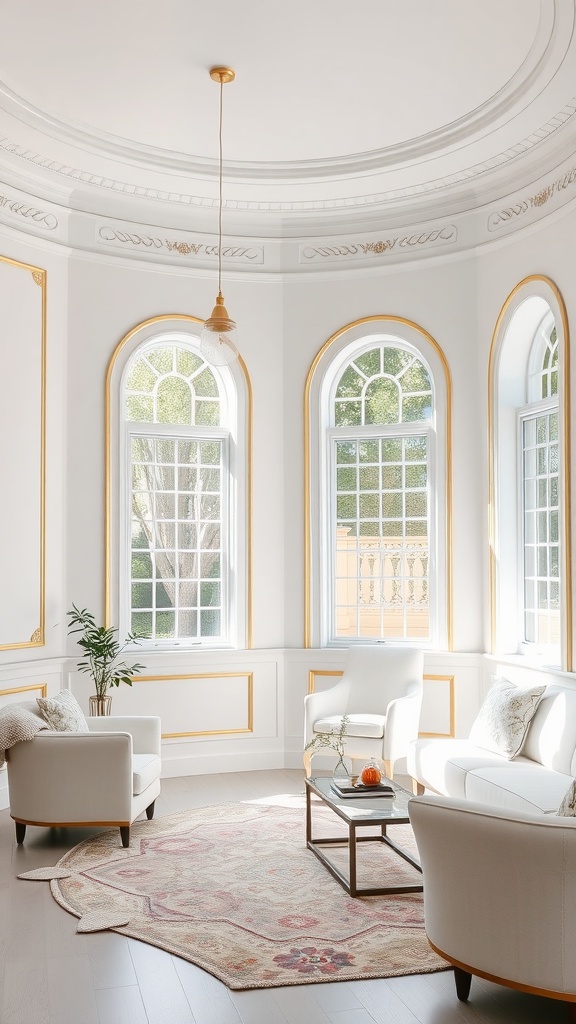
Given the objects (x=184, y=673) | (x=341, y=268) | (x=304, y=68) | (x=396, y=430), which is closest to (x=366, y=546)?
(x=396, y=430)

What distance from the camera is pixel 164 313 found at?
6555 millimetres

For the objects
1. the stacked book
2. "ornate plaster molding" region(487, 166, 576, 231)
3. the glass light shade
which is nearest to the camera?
the stacked book

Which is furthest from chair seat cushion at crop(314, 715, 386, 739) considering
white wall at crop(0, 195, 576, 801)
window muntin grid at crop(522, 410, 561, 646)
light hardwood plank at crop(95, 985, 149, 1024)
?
light hardwood plank at crop(95, 985, 149, 1024)

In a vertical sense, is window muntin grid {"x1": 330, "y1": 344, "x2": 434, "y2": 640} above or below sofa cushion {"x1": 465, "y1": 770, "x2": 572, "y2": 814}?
above

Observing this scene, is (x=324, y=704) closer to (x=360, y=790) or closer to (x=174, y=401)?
(x=360, y=790)

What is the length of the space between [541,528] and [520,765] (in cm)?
187

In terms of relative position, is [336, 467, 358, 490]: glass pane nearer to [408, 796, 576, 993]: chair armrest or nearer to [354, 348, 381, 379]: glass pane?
[354, 348, 381, 379]: glass pane

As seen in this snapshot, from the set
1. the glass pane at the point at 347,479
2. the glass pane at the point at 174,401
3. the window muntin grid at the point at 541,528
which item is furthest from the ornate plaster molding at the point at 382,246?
the glass pane at the point at 347,479

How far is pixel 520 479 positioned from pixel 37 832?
3.70 m

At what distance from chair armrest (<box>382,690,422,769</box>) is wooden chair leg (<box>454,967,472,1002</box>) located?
2.44m

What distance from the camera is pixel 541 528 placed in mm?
5953

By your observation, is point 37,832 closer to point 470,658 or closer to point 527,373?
point 470,658

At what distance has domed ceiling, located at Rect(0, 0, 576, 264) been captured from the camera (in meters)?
4.27

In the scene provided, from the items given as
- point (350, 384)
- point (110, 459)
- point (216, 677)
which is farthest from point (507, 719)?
point (110, 459)
